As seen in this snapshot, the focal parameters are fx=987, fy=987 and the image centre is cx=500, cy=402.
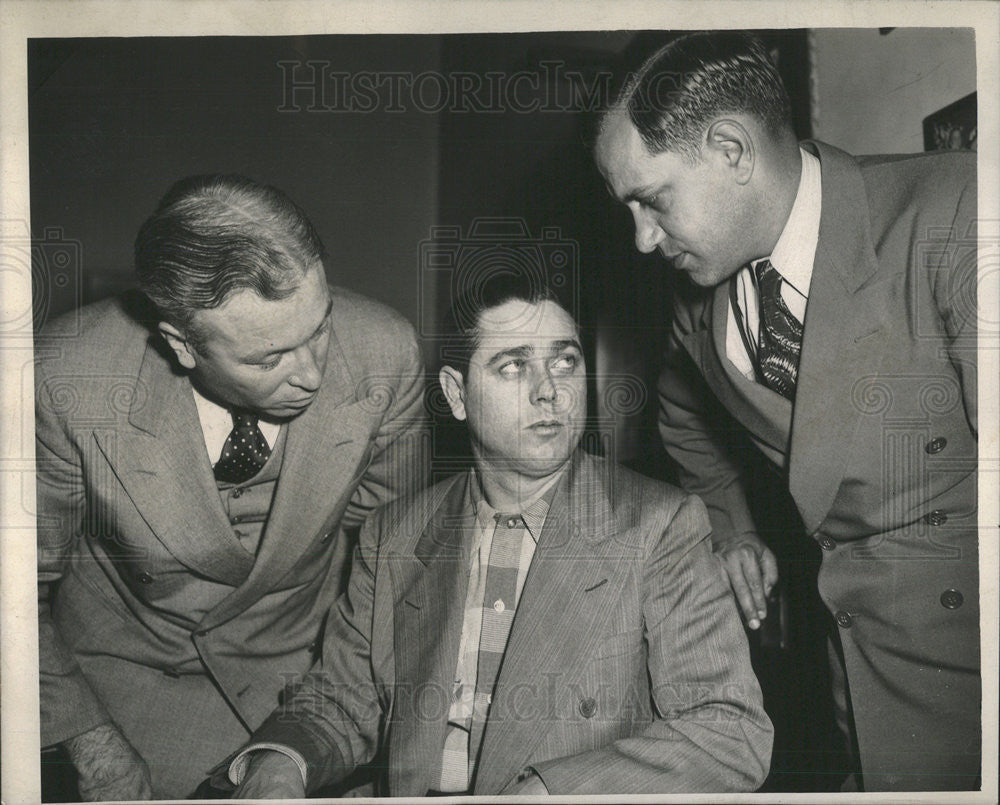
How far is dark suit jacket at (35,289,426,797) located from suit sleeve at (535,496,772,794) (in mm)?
614

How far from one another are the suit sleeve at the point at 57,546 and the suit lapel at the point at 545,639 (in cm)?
92

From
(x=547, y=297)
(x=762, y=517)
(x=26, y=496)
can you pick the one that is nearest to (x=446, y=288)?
(x=547, y=297)

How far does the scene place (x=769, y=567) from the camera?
2258 millimetres

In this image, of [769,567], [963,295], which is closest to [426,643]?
[769,567]

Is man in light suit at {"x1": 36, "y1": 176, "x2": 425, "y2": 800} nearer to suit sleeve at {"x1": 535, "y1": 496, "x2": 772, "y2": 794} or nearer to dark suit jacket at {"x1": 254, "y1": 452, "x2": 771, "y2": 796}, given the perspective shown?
dark suit jacket at {"x1": 254, "y1": 452, "x2": 771, "y2": 796}

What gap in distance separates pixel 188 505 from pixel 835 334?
1487mm

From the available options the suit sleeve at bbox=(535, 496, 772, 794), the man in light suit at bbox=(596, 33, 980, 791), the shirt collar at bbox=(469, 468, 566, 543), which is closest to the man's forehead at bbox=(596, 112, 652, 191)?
the man in light suit at bbox=(596, 33, 980, 791)

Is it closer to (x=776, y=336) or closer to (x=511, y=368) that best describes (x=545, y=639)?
(x=511, y=368)

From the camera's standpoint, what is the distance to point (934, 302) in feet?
7.16

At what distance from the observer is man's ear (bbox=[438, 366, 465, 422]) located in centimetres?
221

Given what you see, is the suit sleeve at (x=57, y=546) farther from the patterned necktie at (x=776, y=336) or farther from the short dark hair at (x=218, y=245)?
the patterned necktie at (x=776, y=336)

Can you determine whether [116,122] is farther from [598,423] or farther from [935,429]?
[935,429]

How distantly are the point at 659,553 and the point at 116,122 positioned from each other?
61.9 inches

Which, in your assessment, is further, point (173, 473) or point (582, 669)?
point (173, 473)
